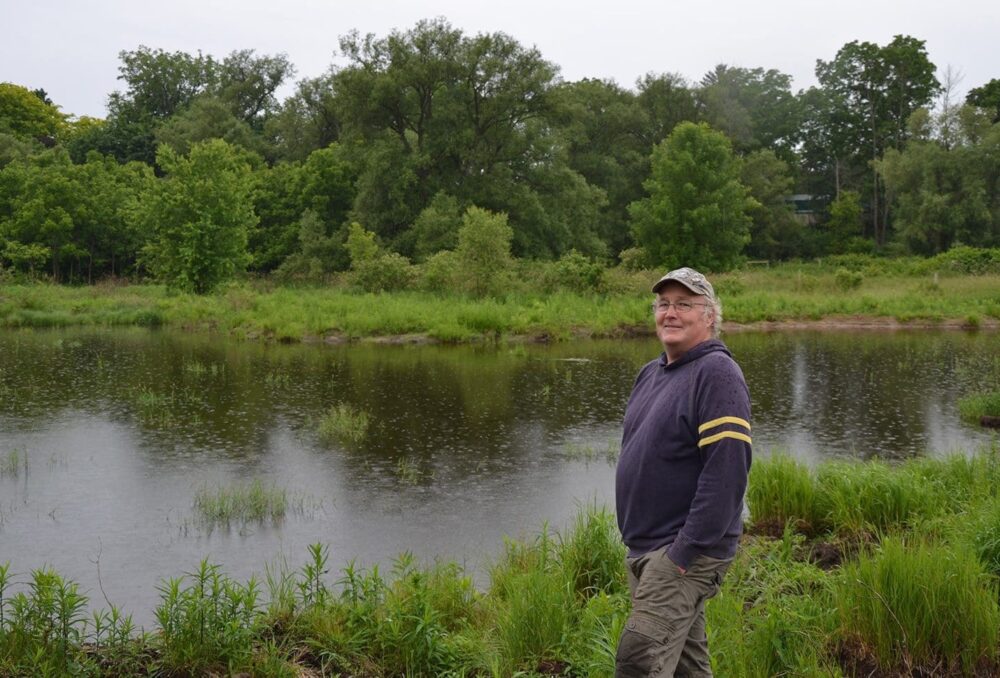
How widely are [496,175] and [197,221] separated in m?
15.0

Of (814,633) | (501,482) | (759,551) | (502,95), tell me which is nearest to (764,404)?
(501,482)

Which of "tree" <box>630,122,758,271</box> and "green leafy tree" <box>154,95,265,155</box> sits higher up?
"green leafy tree" <box>154,95,265,155</box>

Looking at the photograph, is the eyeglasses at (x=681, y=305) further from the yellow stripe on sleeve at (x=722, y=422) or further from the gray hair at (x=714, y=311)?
the yellow stripe on sleeve at (x=722, y=422)

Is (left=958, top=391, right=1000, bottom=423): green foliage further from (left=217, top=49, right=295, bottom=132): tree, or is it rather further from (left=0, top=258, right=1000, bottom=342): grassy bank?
(left=217, top=49, right=295, bottom=132): tree

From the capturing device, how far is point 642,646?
10.9 ft

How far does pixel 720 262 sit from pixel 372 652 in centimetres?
4653

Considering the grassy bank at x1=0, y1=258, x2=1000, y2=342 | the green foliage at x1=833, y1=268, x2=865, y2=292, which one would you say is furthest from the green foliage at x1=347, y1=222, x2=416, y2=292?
the green foliage at x1=833, y1=268, x2=865, y2=292

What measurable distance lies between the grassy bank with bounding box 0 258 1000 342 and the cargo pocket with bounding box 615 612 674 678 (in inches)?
963

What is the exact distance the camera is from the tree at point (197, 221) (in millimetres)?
37688

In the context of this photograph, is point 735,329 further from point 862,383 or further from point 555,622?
point 555,622

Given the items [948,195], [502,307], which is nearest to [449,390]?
[502,307]

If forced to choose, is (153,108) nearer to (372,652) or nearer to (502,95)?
(502,95)

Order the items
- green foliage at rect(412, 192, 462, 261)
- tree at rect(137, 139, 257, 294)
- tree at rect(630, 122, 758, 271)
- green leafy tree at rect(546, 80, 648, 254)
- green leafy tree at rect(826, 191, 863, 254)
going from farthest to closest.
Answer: green leafy tree at rect(826, 191, 863, 254) → green leafy tree at rect(546, 80, 648, 254) → tree at rect(630, 122, 758, 271) → green foliage at rect(412, 192, 462, 261) → tree at rect(137, 139, 257, 294)

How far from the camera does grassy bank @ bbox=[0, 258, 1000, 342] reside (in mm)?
28594
